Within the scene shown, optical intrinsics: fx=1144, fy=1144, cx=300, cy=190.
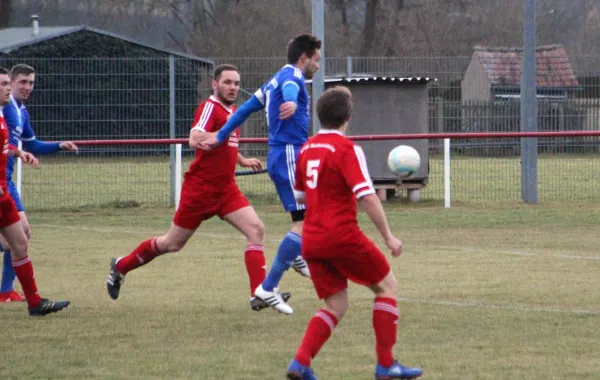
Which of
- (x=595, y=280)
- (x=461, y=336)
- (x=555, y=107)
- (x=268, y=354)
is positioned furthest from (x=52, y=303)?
(x=555, y=107)

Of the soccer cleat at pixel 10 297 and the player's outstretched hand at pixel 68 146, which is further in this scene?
the soccer cleat at pixel 10 297

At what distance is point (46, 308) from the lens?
8445 mm

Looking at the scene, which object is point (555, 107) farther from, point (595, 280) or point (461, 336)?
point (461, 336)

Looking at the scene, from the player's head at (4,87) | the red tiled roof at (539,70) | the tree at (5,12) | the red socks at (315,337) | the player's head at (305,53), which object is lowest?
the red socks at (315,337)

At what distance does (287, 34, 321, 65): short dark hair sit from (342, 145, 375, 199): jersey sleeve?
267 centimetres

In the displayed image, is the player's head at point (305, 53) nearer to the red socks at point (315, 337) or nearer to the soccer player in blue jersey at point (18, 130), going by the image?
the soccer player in blue jersey at point (18, 130)

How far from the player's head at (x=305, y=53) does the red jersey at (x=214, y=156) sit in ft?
2.08

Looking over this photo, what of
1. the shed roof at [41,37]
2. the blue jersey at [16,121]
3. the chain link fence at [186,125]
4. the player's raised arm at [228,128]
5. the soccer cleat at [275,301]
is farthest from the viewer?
the shed roof at [41,37]

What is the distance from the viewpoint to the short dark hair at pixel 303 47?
27.8ft

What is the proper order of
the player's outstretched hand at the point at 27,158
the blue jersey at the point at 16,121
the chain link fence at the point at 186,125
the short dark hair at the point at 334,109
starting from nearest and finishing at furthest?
the short dark hair at the point at 334,109 → the player's outstretched hand at the point at 27,158 → the blue jersey at the point at 16,121 → the chain link fence at the point at 186,125

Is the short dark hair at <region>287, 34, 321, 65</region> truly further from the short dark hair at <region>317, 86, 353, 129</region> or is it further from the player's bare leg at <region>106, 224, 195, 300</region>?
the short dark hair at <region>317, 86, 353, 129</region>

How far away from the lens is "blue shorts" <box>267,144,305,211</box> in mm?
8633

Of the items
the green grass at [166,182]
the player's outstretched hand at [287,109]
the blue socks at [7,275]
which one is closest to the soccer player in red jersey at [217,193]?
the player's outstretched hand at [287,109]

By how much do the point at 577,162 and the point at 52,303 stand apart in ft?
47.9
